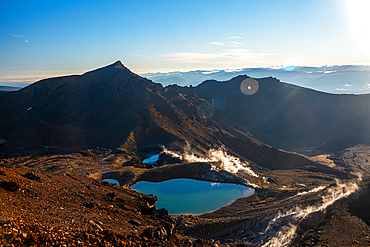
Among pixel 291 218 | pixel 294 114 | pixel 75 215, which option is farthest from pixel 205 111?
pixel 75 215

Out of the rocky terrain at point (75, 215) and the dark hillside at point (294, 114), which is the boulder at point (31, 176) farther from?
the dark hillside at point (294, 114)

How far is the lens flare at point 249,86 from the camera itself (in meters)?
188

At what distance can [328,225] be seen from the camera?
18.6m

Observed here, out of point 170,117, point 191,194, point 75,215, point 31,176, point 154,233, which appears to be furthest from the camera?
point 170,117

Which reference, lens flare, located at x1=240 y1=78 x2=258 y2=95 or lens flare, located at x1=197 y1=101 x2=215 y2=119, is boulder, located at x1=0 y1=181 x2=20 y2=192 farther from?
lens flare, located at x1=240 y1=78 x2=258 y2=95

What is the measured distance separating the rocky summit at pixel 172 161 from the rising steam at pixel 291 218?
0.12m

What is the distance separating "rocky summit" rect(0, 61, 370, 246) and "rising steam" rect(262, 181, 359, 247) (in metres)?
0.12

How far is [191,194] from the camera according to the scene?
34594 mm

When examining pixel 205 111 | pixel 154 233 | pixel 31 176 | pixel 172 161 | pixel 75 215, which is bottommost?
pixel 172 161

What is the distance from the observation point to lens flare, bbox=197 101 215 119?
128775mm

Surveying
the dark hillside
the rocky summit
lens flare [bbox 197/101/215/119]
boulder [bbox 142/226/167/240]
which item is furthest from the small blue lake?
the dark hillside

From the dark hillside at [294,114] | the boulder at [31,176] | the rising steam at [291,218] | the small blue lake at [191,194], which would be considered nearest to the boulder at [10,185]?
the boulder at [31,176]

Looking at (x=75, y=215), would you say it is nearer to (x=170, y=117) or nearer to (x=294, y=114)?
(x=170, y=117)

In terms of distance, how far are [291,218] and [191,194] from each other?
16.9 m
